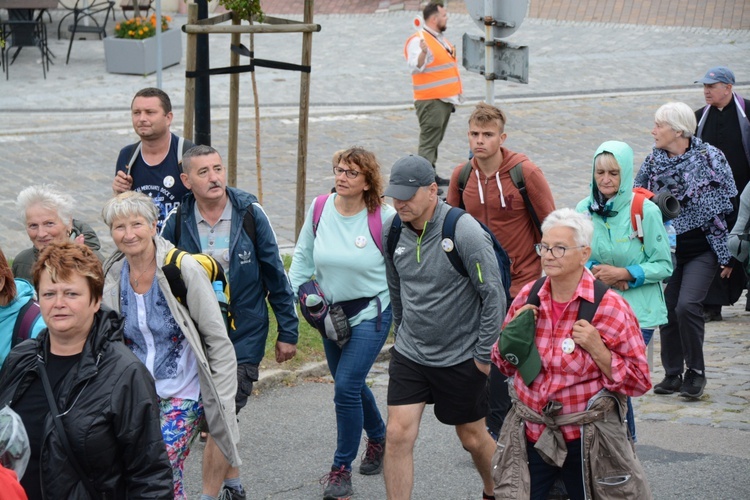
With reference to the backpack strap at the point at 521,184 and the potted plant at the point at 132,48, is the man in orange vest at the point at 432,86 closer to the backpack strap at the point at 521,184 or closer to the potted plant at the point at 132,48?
the backpack strap at the point at 521,184

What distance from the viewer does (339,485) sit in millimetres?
6449

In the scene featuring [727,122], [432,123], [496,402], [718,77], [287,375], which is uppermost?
[718,77]

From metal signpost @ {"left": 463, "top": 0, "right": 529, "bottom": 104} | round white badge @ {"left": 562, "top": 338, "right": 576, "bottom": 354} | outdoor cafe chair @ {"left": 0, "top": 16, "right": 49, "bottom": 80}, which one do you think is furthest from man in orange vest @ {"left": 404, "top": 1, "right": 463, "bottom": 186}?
outdoor cafe chair @ {"left": 0, "top": 16, "right": 49, "bottom": 80}

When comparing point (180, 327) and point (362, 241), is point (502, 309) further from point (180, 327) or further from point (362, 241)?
point (180, 327)

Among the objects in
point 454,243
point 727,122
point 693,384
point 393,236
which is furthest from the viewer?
point 727,122

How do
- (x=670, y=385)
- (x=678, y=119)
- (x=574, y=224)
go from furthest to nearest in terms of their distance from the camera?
1. (x=670, y=385)
2. (x=678, y=119)
3. (x=574, y=224)

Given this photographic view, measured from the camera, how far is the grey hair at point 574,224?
5047mm

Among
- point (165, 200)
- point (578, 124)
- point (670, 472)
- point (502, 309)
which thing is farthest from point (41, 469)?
point (578, 124)

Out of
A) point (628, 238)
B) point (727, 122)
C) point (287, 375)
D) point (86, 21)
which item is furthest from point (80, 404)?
point (86, 21)

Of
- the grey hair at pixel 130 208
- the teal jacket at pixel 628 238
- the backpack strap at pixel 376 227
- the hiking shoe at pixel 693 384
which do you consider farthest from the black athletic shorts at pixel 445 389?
the hiking shoe at pixel 693 384

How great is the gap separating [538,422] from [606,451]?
0.31m

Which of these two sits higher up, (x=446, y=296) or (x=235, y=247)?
(x=235, y=247)

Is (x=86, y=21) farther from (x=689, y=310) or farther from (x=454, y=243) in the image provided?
(x=454, y=243)

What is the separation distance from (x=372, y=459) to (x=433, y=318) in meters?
1.43
